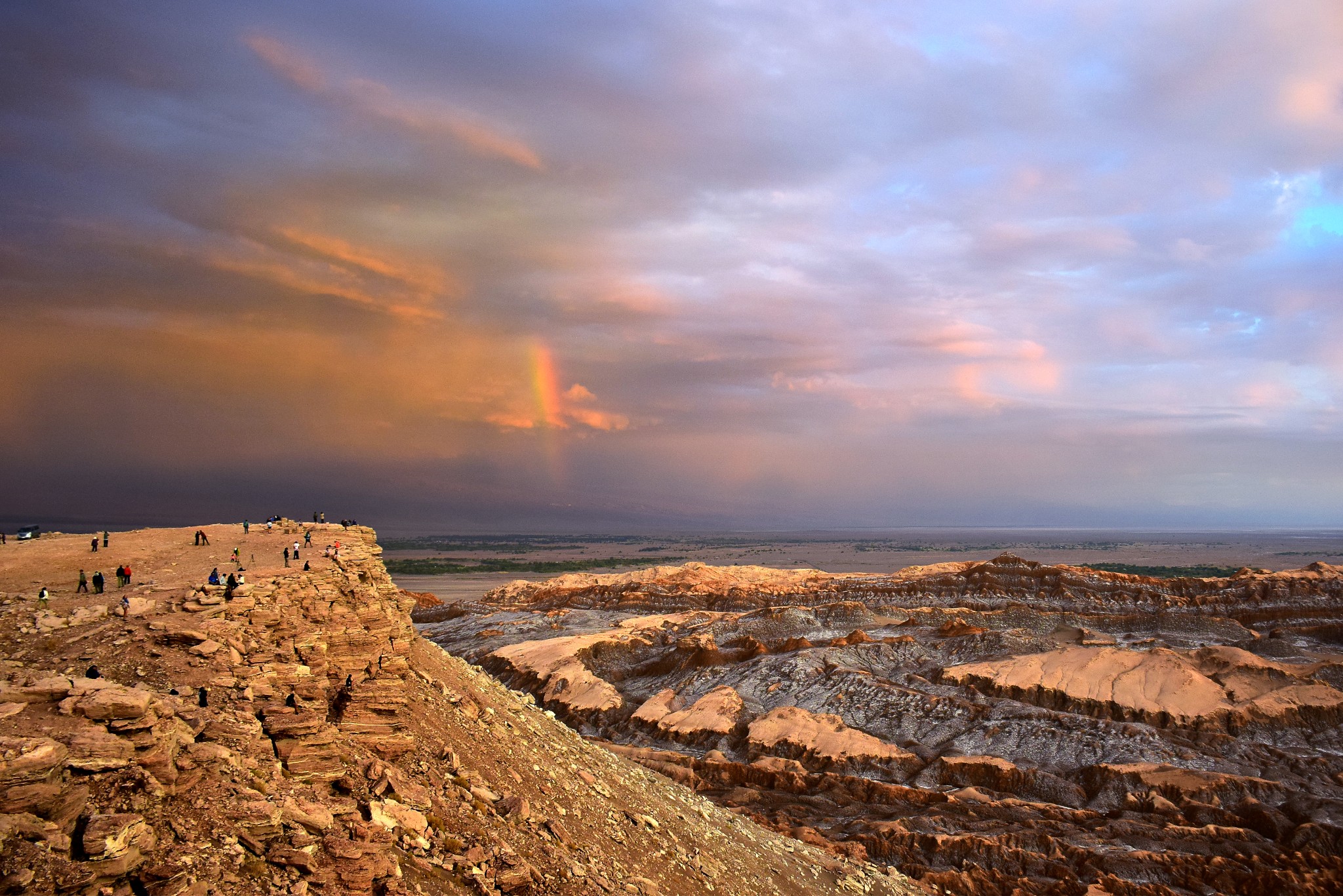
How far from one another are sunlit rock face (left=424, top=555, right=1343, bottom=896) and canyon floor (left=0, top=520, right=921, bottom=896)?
11769 mm

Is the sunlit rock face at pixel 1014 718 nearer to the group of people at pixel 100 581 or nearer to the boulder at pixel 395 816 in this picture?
the boulder at pixel 395 816

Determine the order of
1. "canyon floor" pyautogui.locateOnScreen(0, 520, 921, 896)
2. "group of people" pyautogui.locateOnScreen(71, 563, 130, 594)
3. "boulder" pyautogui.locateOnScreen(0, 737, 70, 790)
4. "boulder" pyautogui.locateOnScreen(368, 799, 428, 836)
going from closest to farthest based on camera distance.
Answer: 1. "boulder" pyautogui.locateOnScreen(0, 737, 70, 790)
2. "canyon floor" pyautogui.locateOnScreen(0, 520, 921, 896)
3. "boulder" pyautogui.locateOnScreen(368, 799, 428, 836)
4. "group of people" pyautogui.locateOnScreen(71, 563, 130, 594)

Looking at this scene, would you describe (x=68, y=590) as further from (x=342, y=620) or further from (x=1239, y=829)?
(x=1239, y=829)

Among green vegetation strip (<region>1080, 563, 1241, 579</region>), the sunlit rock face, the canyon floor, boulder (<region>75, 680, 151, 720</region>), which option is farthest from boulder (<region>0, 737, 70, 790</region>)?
green vegetation strip (<region>1080, 563, 1241, 579</region>)

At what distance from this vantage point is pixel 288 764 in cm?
1172

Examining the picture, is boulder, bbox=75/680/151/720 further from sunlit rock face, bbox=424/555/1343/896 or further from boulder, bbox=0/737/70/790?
sunlit rock face, bbox=424/555/1343/896

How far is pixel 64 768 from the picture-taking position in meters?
8.70

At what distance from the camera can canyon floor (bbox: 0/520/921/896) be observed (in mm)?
8656

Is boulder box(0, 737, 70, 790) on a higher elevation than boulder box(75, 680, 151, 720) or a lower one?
lower

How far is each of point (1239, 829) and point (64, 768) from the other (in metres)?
41.5

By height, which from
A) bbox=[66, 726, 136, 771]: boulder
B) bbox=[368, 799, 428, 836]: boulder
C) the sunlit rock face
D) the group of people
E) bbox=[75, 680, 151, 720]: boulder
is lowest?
the sunlit rock face

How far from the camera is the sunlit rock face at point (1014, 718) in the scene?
30141 millimetres

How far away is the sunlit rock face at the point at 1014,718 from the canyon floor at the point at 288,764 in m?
11.8

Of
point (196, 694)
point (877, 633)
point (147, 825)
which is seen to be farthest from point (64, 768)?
point (877, 633)
